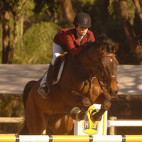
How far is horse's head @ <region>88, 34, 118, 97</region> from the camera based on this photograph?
5.28 metres

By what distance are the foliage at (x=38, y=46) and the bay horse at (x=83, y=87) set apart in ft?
37.5

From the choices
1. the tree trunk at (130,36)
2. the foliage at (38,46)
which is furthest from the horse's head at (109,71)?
the foliage at (38,46)

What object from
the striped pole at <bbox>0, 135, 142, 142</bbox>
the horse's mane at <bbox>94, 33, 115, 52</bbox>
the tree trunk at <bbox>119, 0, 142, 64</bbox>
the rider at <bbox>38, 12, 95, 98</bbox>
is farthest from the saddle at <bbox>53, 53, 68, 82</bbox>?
the tree trunk at <bbox>119, 0, 142, 64</bbox>

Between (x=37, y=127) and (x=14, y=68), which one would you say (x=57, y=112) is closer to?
(x=37, y=127)

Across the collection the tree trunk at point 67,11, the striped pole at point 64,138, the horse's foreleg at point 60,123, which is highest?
the tree trunk at point 67,11

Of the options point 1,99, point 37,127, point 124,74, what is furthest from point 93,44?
point 1,99

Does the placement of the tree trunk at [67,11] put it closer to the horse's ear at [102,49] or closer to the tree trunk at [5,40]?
the tree trunk at [5,40]

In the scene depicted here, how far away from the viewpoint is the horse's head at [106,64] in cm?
528

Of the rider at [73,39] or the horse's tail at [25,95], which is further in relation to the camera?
the horse's tail at [25,95]

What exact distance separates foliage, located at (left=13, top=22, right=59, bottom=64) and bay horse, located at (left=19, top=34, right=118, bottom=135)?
11436mm

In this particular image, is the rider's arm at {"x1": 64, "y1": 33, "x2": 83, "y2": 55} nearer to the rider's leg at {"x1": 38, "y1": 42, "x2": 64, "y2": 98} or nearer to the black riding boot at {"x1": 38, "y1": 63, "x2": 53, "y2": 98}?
the rider's leg at {"x1": 38, "y1": 42, "x2": 64, "y2": 98}

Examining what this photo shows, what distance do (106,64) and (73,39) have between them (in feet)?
2.82

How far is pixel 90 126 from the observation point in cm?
801

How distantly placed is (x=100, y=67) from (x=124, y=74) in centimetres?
452
